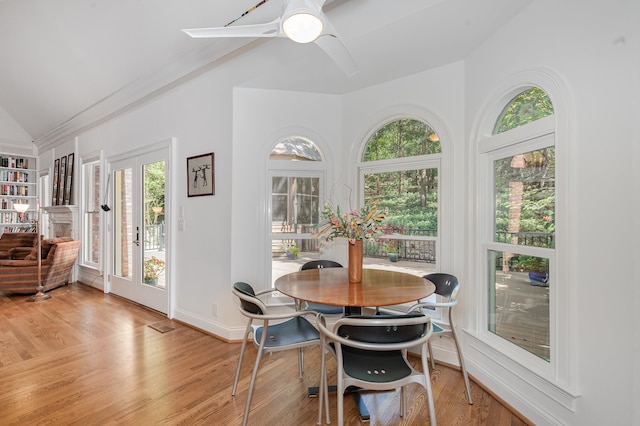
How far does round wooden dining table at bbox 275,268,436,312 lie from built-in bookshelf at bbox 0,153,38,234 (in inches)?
296

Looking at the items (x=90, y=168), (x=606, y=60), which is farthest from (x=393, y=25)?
(x=90, y=168)

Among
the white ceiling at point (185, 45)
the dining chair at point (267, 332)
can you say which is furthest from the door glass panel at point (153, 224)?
the dining chair at point (267, 332)

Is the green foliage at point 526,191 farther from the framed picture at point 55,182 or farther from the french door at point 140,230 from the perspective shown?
the framed picture at point 55,182

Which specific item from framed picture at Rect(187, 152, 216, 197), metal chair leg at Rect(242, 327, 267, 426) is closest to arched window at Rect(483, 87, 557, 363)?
metal chair leg at Rect(242, 327, 267, 426)

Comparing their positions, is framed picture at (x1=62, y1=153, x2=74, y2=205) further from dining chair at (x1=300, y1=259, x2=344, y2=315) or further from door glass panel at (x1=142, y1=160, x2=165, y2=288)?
dining chair at (x1=300, y1=259, x2=344, y2=315)

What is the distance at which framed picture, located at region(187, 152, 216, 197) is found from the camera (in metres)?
3.29

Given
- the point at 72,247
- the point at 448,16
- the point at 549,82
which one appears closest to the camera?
the point at 549,82

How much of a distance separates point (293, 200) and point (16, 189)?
23.5 ft

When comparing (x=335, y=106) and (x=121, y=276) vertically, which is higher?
(x=335, y=106)

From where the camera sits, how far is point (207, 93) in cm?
335

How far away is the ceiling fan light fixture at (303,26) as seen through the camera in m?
1.47

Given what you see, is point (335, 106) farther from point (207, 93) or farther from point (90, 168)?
point (90, 168)

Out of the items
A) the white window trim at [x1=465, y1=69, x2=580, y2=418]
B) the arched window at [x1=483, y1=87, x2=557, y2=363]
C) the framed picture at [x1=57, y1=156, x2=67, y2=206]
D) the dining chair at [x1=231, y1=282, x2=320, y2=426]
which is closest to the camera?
the white window trim at [x1=465, y1=69, x2=580, y2=418]

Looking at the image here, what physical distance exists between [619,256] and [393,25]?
1879 mm
